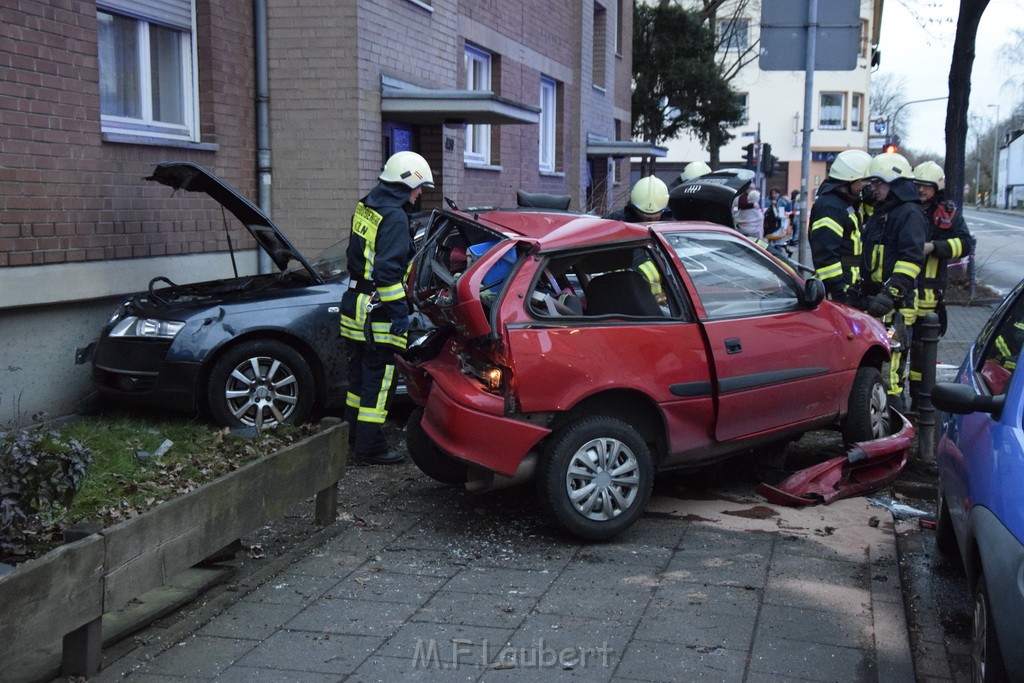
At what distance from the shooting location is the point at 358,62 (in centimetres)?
1172

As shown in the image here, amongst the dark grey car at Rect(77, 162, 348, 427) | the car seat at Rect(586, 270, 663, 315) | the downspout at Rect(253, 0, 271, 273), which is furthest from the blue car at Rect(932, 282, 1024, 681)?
the downspout at Rect(253, 0, 271, 273)

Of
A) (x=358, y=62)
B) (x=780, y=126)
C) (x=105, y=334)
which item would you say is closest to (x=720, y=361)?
(x=105, y=334)

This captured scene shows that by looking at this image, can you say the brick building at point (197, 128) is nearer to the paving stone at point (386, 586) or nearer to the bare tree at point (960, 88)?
the paving stone at point (386, 586)

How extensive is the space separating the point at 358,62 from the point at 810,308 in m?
6.77

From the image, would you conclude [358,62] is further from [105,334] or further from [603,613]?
[603,613]

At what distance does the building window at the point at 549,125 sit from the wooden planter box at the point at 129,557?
15534 mm

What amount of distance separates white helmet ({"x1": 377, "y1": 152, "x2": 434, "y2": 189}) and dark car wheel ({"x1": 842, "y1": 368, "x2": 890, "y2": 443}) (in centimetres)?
301

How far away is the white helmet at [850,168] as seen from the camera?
8234 mm

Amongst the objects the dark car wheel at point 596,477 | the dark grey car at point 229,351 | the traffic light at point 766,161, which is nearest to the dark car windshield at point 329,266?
the dark grey car at point 229,351

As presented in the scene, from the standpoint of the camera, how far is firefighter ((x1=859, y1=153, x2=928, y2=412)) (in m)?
8.04

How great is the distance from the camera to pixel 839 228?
26.8 ft

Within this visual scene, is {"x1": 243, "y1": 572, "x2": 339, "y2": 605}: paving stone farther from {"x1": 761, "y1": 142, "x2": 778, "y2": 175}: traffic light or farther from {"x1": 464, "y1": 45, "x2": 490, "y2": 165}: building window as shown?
{"x1": 761, "y1": 142, "x2": 778, "y2": 175}: traffic light

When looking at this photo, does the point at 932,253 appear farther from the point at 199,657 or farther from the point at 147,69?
the point at 147,69

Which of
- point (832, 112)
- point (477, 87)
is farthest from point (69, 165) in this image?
point (832, 112)
